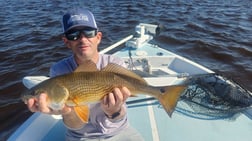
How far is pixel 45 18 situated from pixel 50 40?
120 inches

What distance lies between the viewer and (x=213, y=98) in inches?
201

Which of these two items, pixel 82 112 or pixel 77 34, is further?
pixel 77 34

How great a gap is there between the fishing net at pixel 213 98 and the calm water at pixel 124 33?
3.11 meters

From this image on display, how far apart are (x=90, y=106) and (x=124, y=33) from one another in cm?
919

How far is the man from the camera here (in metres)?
2.93

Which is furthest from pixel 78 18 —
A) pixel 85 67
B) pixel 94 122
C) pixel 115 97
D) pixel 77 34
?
pixel 94 122

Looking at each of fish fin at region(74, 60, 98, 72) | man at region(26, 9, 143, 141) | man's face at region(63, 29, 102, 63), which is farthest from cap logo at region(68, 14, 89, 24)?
fish fin at region(74, 60, 98, 72)

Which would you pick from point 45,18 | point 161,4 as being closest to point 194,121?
point 45,18

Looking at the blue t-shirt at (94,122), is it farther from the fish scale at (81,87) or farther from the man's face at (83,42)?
the fish scale at (81,87)

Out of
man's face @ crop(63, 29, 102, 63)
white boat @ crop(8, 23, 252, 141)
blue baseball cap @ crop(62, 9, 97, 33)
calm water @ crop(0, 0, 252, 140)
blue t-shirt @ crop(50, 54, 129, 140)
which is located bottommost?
calm water @ crop(0, 0, 252, 140)

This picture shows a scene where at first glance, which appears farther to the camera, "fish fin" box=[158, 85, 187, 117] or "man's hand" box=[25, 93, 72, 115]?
"fish fin" box=[158, 85, 187, 117]

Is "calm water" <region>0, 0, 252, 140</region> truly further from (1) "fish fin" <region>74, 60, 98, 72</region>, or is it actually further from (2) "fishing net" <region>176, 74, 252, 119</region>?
(1) "fish fin" <region>74, 60, 98, 72</region>

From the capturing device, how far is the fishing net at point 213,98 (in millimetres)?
4773

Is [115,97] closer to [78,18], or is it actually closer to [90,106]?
[90,106]
